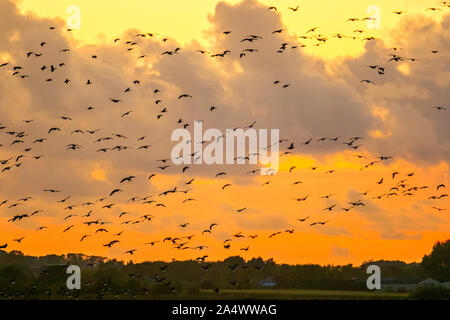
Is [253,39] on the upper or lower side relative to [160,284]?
upper

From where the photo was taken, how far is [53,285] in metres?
195

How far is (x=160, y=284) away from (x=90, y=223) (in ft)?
247

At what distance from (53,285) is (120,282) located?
1774 cm
